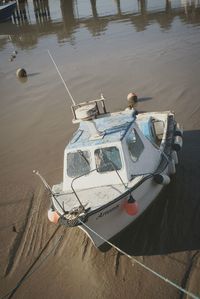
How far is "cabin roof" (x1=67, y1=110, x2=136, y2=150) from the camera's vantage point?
9.39 metres

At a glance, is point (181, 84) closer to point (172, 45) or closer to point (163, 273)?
point (172, 45)

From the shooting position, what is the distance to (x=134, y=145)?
9.79 m

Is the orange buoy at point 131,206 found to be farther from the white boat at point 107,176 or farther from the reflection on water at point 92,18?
the reflection on water at point 92,18

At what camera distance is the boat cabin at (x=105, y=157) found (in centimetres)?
906

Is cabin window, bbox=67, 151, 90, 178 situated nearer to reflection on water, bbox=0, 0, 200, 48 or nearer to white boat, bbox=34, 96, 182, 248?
white boat, bbox=34, 96, 182, 248

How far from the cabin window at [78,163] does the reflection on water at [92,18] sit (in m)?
27.7

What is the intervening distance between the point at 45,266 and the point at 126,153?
3.33 m

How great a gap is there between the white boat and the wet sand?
719mm

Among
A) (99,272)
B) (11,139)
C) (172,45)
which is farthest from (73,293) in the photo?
(172,45)

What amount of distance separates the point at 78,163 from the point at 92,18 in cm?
3997

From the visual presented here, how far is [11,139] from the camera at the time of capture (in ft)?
54.7

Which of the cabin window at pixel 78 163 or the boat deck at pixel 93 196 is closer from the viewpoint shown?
the boat deck at pixel 93 196

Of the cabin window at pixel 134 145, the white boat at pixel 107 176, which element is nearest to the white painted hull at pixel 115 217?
the white boat at pixel 107 176

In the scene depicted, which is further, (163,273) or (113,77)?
(113,77)
